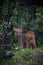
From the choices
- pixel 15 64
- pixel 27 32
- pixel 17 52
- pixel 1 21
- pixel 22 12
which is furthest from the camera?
pixel 22 12

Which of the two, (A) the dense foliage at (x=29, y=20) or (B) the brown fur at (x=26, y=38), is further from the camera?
(A) the dense foliage at (x=29, y=20)

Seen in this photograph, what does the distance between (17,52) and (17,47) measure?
0.73 m

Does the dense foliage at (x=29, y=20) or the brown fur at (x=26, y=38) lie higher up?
the dense foliage at (x=29, y=20)

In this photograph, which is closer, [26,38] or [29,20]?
[26,38]

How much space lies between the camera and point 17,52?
697 centimetres

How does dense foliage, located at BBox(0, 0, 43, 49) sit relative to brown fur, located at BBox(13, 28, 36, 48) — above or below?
above

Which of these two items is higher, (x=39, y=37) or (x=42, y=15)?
(x=42, y=15)

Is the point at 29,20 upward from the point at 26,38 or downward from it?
upward

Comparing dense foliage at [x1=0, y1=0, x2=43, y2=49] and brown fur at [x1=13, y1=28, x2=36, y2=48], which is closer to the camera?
brown fur at [x1=13, y1=28, x2=36, y2=48]

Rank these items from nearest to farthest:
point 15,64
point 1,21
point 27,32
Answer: point 15,64
point 1,21
point 27,32

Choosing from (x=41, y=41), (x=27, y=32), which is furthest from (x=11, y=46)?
(x=41, y=41)

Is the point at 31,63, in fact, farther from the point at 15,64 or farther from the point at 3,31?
the point at 3,31

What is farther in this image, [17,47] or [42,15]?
[42,15]

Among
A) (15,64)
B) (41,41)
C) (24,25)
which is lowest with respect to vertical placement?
(15,64)
